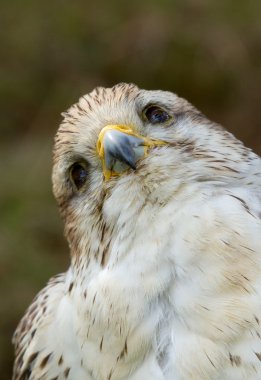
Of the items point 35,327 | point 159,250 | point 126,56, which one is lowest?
point 35,327

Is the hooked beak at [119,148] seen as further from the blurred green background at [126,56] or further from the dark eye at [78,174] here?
the blurred green background at [126,56]

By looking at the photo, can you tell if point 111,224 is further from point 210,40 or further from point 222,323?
point 210,40

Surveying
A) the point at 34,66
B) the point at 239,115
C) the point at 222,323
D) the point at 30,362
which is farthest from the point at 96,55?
the point at 222,323

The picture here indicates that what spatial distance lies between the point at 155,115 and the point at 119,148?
0.34 meters

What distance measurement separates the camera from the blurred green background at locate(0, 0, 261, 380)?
29.5 ft

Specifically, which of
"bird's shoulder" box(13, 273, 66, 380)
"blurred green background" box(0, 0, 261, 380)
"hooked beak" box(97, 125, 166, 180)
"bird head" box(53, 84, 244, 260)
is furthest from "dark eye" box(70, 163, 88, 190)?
"blurred green background" box(0, 0, 261, 380)

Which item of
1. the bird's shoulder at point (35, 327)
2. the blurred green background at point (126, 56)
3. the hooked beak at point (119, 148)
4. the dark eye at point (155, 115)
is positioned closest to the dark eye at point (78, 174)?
the hooked beak at point (119, 148)

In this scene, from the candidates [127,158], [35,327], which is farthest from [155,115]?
[35,327]

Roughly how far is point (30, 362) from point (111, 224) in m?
0.77

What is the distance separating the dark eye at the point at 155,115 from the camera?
366 centimetres

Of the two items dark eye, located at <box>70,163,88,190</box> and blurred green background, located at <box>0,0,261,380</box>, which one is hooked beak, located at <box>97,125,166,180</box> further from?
blurred green background, located at <box>0,0,261,380</box>

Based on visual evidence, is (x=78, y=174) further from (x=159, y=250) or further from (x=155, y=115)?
(x=159, y=250)

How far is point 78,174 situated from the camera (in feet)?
12.0

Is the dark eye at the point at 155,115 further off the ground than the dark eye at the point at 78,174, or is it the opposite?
the dark eye at the point at 155,115
